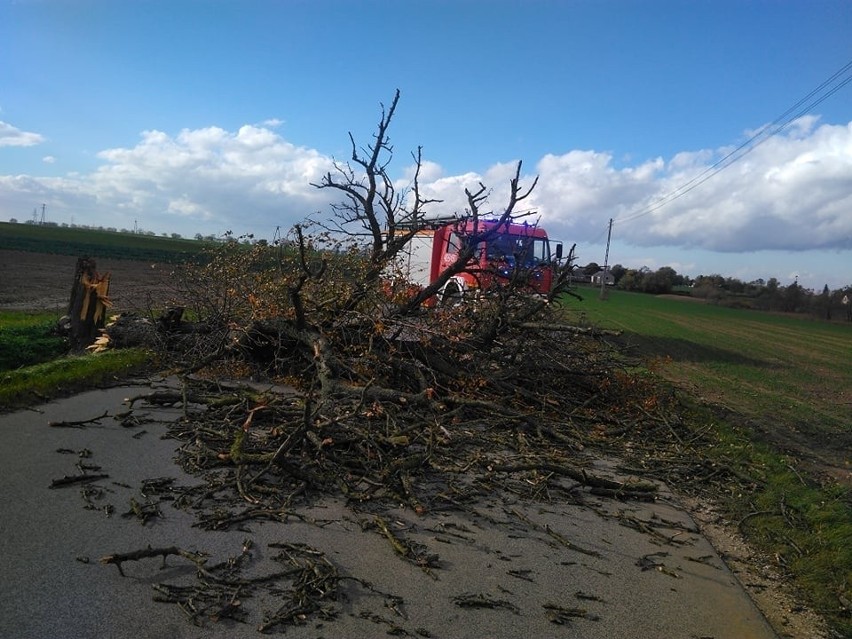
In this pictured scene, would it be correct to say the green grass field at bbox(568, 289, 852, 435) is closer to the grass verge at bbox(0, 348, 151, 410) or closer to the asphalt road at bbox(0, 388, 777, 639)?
the asphalt road at bbox(0, 388, 777, 639)

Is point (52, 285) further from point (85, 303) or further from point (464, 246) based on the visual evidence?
point (464, 246)

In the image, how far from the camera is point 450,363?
10422mm

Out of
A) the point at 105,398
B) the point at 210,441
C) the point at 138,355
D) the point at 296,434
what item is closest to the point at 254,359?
the point at 138,355

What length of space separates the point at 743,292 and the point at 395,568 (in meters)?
77.0

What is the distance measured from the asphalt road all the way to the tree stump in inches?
237

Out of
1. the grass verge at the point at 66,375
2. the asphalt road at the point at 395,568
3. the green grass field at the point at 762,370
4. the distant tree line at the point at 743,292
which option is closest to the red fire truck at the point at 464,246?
the green grass field at the point at 762,370

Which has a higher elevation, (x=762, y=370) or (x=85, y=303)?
(x=85, y=303)

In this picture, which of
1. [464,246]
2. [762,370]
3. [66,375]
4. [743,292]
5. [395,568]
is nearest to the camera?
[395,568]

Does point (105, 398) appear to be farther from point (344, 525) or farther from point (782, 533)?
point (782, 533)

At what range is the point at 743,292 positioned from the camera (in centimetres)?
7406

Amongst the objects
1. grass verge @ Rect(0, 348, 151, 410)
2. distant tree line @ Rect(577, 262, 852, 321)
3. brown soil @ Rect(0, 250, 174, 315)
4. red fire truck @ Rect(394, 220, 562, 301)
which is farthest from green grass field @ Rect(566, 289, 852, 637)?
distant tree line @ Rect(577, 262, 852, 321)

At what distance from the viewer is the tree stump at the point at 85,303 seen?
12000 mm

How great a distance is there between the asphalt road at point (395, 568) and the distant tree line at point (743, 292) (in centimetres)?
5534

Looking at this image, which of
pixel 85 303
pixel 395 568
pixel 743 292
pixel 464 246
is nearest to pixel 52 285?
pixel 85 303
